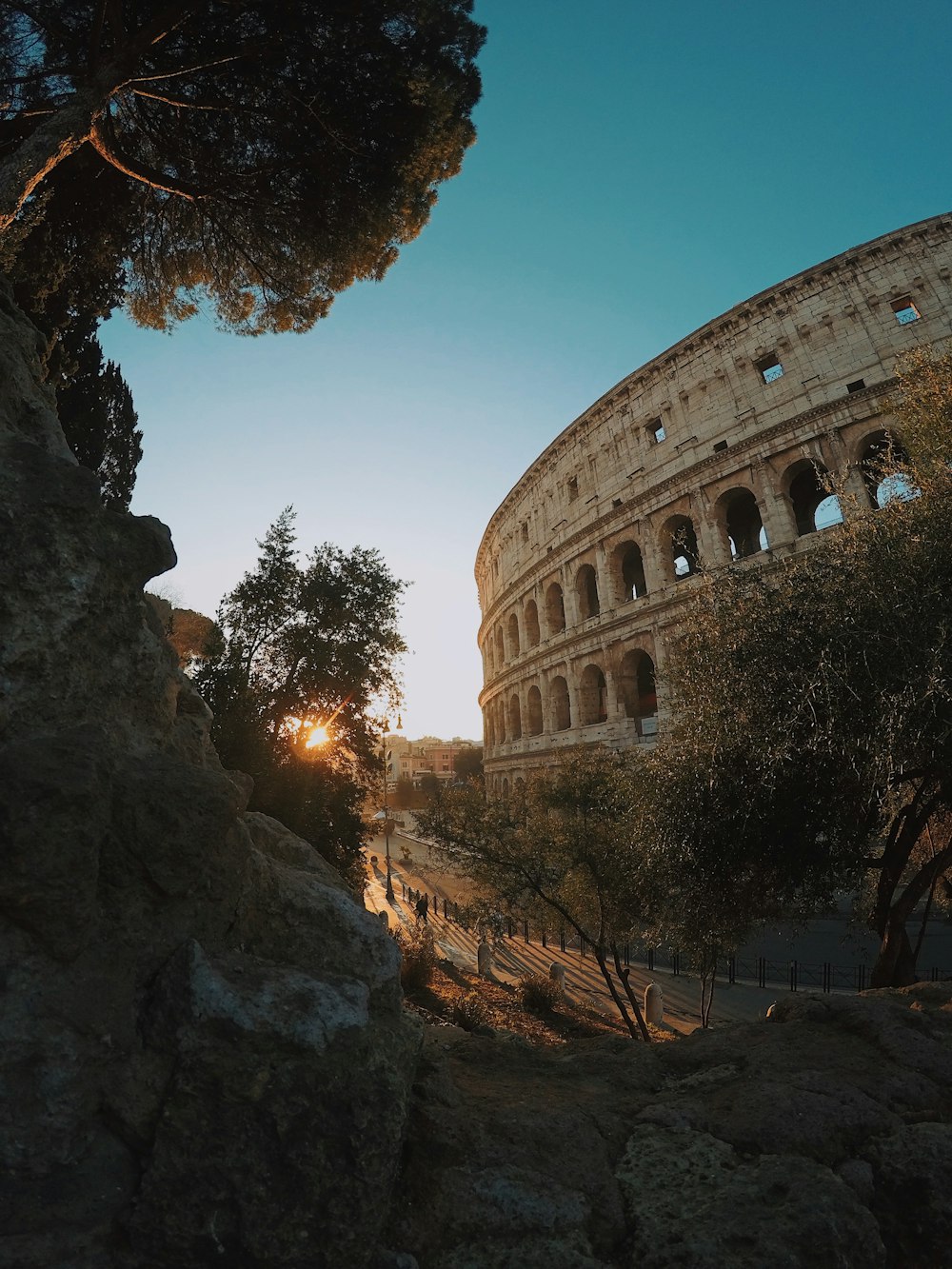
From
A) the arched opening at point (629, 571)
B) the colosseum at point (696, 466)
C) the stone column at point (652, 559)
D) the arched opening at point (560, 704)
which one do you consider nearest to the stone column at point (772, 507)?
the colosseum at point (696, 466)

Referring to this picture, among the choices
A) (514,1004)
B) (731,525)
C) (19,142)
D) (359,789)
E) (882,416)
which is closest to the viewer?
(19,142)

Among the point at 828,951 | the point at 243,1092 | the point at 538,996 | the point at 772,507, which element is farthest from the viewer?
the point at 772,507

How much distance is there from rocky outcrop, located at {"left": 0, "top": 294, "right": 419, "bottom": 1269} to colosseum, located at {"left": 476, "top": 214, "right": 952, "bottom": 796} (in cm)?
1406

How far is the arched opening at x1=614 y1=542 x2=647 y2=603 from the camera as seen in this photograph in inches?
928

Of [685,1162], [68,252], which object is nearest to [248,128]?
[68,252]

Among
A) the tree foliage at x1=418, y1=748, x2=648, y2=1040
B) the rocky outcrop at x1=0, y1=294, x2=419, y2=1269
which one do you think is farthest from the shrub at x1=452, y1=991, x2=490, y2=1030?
the rocky outcrop at x1=0, y1=294, x2=419, y2=1269

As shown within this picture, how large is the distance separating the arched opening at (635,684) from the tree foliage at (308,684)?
29.8 feet

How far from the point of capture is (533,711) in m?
27.7

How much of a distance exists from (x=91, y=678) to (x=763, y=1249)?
8.49 feet

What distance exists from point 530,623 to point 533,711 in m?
4.31

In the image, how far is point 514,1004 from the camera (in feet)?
36.8

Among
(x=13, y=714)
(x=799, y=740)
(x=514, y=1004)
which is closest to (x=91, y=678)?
(x=13, y=714)

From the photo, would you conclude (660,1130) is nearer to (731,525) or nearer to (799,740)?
(799,740)

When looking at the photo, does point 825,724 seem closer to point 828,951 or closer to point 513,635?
point 828,951
